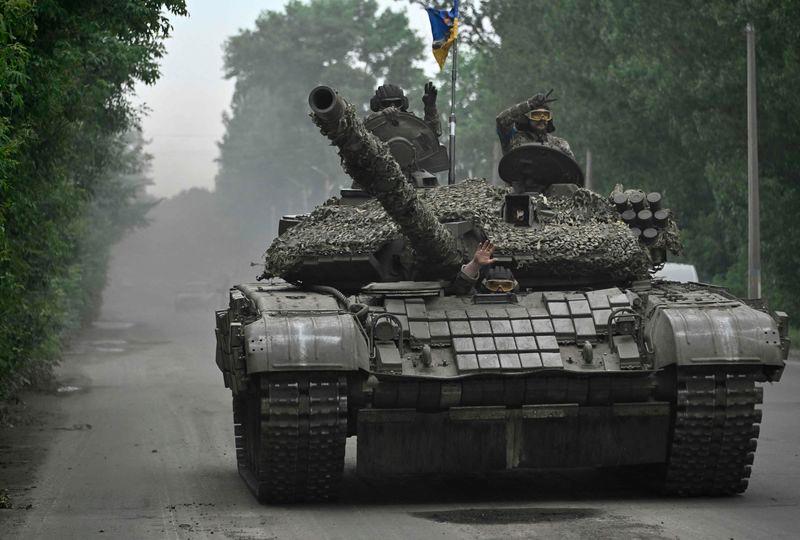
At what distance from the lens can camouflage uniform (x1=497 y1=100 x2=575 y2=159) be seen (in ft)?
52.6

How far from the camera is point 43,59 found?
52.4ft

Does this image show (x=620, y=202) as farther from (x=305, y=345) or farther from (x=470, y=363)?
(x=305, y=345)

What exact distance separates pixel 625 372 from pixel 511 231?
218 centimetres

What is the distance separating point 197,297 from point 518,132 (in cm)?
6171

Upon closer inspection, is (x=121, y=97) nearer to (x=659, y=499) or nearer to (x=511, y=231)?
(x=511, y=231)

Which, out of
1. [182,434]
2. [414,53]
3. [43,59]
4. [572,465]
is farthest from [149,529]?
[414,53]

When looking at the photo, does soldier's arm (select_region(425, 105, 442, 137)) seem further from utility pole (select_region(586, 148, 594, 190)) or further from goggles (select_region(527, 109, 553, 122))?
utility pole (select_region(586, 148, 594, 190))

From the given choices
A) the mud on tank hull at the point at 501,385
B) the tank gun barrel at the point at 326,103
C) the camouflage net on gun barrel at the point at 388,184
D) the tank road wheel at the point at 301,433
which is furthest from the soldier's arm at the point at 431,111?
the tank gun barrel at the point at 326,103

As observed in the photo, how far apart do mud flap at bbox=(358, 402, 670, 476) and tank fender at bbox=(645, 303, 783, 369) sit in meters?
0.56

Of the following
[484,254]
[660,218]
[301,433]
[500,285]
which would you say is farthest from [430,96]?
[301,433]

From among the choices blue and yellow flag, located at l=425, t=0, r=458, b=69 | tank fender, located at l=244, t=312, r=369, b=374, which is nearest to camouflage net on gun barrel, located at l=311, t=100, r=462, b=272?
tank fender, located at l=244, t=312, r=369, b=374

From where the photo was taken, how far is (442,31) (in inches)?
777

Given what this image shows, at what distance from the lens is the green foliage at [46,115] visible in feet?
47.4

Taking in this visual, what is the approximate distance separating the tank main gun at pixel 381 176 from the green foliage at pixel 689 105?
2174 cm
